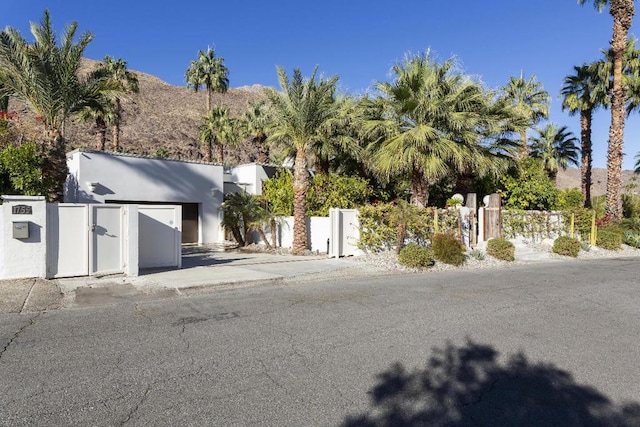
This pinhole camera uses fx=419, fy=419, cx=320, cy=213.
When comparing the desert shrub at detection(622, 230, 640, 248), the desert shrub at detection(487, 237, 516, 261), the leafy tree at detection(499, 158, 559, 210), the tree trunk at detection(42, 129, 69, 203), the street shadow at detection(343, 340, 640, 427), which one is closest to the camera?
the street shadow at detection(343, 340, 640, 427)

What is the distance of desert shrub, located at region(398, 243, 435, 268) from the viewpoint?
12.7m

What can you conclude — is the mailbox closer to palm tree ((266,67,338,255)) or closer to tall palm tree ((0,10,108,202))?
tall palm tree ((0,10,108,202))

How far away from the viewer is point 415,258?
41.8 ft

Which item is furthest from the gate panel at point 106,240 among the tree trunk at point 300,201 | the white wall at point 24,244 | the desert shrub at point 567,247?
the desert shrub at point 567,247

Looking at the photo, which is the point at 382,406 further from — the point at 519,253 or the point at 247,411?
the point at 519,253

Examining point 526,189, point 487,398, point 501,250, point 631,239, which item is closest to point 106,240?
point 487,398

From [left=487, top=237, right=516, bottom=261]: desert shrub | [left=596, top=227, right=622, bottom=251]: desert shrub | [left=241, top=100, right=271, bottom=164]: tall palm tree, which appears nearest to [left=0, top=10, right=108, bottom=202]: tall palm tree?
[left=487, top=237, right=516, bottom=261]: desert shrub

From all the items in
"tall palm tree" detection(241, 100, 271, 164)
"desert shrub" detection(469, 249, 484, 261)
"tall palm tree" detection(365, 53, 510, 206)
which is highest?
"tall palm tree" detection(241, 100, 271, 164)

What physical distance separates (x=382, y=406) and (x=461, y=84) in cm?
1623

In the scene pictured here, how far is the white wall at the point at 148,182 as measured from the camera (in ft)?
A: 58.5

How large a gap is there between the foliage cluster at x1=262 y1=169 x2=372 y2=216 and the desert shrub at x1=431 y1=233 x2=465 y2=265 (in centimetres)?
593

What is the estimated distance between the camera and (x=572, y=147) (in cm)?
3656

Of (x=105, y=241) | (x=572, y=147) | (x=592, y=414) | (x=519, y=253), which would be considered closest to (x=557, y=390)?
(x=592, y=414)

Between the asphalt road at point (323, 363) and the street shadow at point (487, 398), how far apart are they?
2cm
